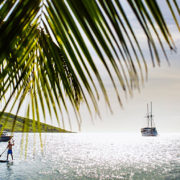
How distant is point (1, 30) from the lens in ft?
2.03

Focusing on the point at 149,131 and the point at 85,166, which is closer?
the point at 85,166

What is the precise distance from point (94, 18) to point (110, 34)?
6 cm

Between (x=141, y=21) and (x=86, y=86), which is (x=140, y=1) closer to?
(x=141, y=21)

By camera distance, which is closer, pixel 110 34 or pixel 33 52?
pixel 110 34

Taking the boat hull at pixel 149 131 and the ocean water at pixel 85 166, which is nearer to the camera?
the ocean water at pixel 85 166

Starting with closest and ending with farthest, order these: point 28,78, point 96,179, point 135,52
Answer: point 135,52 < point 28,78 < point 96,179

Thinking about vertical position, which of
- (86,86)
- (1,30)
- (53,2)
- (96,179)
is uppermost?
(53,2)

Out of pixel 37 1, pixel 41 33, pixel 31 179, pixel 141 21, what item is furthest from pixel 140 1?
pixel 31 179

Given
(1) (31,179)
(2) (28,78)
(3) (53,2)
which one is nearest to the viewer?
(3) (53,2)

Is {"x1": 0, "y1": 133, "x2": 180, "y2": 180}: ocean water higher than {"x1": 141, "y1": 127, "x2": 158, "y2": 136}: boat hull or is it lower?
lower

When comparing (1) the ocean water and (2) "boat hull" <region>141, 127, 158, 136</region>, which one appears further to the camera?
(2) "boat hull" <region>141, 127, 158, 136</region>

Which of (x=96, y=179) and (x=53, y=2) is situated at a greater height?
(x=53, y=2)

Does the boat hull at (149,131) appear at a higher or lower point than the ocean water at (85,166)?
higher

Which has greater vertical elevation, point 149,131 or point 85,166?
point 149,131
